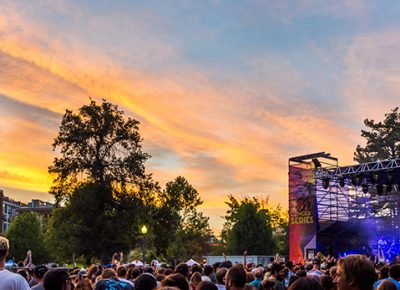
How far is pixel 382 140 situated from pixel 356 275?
185 ft

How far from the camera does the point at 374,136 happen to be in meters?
57.8

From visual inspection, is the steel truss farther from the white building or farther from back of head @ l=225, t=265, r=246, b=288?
the white building

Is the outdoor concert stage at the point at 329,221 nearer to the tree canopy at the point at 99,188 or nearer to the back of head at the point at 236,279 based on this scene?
the tree canopy at the point at 99,188

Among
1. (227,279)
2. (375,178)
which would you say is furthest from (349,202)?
(227,279)

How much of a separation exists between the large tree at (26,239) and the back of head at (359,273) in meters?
90.8

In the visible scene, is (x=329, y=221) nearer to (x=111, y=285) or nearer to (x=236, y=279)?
(x=111, y=285)

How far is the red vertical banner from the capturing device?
117 feet

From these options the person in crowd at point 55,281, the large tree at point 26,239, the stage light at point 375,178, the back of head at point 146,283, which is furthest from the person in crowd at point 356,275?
the large tree at point 26,239

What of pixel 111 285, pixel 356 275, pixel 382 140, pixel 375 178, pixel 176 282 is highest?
pixel 382 140

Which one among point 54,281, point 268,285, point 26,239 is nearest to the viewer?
point 54,281

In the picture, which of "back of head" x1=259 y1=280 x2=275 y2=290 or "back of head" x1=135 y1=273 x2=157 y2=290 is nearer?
"back of head" x1=135 y1=273 x2=157 y2=290

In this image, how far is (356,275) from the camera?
11.6 ft

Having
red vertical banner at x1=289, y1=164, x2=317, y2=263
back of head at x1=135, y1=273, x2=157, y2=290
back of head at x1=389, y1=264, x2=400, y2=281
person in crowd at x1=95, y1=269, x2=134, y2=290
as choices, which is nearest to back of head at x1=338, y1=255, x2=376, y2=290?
back of head at x1=135, y1=273, x2=157, y2=290

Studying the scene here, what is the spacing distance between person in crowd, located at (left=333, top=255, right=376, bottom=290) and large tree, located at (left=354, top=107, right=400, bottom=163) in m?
55.0
